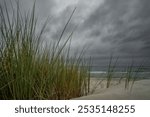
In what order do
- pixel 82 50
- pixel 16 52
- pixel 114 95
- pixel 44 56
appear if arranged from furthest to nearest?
pixel 82 50
pixel 44 56
pixel 114 95
pixel 16 52

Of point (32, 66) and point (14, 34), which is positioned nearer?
point (32, 66)

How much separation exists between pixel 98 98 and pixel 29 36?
84 cm

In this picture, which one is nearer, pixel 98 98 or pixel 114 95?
pixel 98 98

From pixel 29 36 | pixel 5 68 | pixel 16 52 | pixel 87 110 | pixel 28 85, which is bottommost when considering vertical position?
pixel 87 110

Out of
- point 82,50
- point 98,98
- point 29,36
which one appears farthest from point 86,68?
point 29,36

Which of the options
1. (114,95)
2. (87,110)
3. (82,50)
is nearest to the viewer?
(87,110)

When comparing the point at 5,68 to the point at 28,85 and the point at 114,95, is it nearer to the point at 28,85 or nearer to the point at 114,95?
the point at 28,85

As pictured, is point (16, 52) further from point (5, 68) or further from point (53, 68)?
point (53, 68)

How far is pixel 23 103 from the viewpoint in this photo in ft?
5.15

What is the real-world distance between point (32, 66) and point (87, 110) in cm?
61

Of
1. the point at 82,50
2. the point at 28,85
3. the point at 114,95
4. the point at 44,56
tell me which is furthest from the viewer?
the point at 82,50

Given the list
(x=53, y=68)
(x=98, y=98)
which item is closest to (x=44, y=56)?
(x=53, y=68)

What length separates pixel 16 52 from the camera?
176cm

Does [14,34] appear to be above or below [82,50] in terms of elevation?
above
